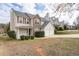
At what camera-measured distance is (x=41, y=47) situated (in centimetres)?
195

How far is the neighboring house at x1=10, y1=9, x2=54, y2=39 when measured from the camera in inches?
76.9

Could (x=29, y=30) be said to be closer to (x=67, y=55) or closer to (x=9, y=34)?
(x=9, y=34)

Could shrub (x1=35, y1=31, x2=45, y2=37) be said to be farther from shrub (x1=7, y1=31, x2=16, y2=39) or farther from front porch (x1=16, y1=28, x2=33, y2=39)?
shrub (x1=7, y1=31, x2=16, y2=39)

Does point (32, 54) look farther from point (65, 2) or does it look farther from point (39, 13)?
point (65, 2)

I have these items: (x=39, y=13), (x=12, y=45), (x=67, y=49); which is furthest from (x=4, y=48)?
(x=67, y=49)

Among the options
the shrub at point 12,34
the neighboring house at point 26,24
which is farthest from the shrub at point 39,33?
the shrub at point 12,34

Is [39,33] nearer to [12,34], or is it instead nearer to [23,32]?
[23,32]

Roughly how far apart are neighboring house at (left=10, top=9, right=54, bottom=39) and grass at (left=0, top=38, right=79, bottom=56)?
9 cm

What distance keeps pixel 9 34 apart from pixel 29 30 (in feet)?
0.70

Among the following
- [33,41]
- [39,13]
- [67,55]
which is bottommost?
[67,55]

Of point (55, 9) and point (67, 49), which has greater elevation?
point (55, 9)

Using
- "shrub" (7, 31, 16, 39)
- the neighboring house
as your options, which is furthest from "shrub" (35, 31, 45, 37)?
"shrub" (7, 31, 16, 39)

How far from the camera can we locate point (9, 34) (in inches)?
76.9

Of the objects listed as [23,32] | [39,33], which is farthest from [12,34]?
[39,33]
